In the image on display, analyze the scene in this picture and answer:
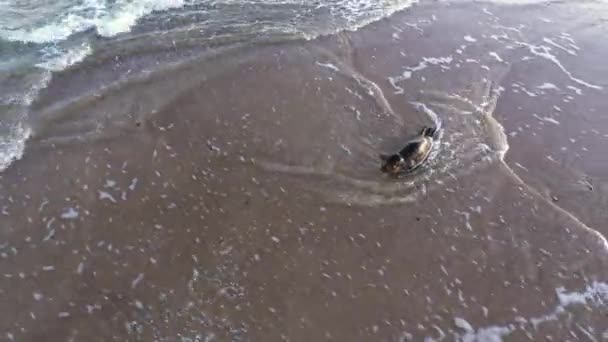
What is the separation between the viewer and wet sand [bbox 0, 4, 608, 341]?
19.2ft

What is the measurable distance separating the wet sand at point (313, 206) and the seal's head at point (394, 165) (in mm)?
179

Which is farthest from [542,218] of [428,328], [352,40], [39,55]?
[39,55]

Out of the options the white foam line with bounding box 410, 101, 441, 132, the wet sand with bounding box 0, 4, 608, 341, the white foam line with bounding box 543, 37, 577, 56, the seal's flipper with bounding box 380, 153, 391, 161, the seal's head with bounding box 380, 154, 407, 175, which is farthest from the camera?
the white foam line with bounding box 543, 37, 577, 56

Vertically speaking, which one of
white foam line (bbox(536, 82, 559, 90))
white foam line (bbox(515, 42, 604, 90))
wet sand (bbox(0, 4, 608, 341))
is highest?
white foam line (bbox(515, 42, 604, 90))

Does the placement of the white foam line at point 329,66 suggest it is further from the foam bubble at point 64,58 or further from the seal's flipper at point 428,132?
the foam bubble at point 64,58

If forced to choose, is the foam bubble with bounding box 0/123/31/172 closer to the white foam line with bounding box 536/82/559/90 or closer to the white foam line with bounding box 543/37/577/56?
the white foam line with bounding box 536/82/559/90

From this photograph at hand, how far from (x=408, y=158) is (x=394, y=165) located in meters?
0.23

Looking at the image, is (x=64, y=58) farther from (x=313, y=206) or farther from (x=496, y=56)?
(x=496, y=56)

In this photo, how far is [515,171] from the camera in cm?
766

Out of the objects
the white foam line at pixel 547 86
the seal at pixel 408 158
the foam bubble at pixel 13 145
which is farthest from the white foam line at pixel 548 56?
the foam bubble at pixel 13 145

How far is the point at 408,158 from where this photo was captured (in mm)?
7383

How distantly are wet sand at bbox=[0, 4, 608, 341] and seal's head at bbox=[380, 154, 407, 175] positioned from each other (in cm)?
18

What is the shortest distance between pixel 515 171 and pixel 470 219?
1258 mm

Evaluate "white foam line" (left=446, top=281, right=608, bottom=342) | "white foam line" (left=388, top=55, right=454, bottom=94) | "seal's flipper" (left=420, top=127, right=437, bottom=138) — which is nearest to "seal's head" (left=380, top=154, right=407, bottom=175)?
"seal's flipper" (left=420, top=127, right=437, bottom=138)
